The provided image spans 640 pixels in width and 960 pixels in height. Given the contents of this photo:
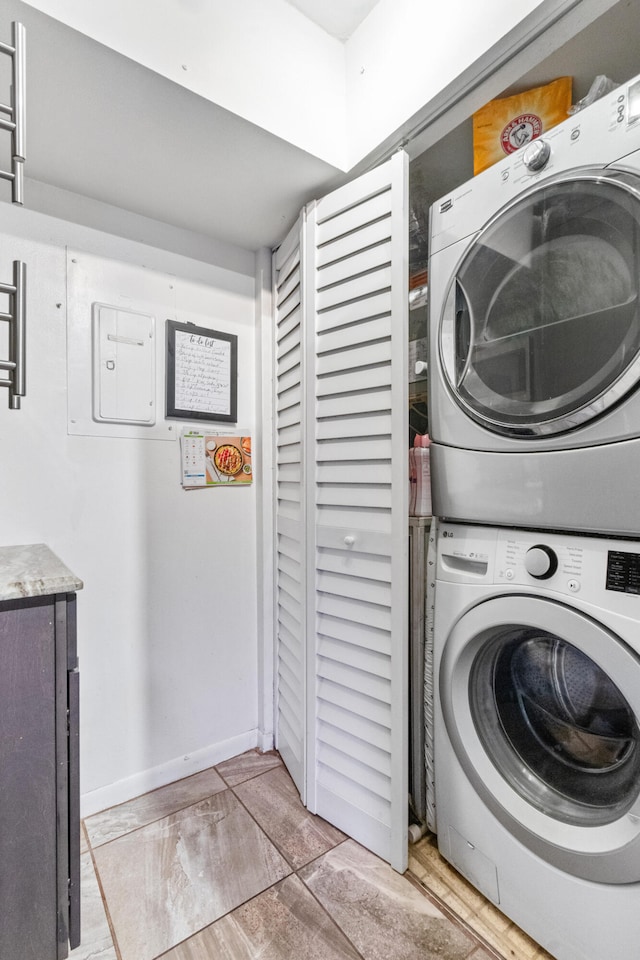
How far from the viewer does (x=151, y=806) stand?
60.0 inches

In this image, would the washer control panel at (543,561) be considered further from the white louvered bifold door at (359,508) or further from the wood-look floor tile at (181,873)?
the wood-look floor tile at (181,873)

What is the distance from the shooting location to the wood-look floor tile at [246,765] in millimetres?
1672

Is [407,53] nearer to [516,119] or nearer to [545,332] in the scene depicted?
[516,119]

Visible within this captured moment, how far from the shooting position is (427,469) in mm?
1296

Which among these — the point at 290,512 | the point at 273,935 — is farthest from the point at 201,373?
the point at 273,935

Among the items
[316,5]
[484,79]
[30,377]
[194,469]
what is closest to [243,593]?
[194,469]

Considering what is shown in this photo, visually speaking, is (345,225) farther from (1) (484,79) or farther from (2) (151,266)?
(2) (151,266)

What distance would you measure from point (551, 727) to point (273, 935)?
0.83 m

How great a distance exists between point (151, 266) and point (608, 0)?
1.39 metres

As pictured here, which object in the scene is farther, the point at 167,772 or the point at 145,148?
the point at 167,772

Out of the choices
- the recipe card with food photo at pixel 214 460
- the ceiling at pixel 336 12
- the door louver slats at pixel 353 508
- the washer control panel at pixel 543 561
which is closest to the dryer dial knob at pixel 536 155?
the door louver slats at pixel 353 508

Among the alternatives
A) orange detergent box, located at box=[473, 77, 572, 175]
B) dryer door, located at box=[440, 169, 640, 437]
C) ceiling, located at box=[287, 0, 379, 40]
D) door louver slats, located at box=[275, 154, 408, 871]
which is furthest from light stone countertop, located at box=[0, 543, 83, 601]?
ceiling, located at box=[287, 0, 379, 40]

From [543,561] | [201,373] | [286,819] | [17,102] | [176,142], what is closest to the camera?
[17,102]

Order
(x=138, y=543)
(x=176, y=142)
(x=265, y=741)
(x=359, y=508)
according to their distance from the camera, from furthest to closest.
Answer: (x=265, y=741)
(x=138, y=543)
(x=359, y=508)
(x=176, y=142)
